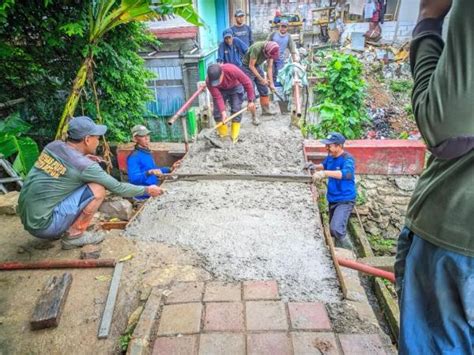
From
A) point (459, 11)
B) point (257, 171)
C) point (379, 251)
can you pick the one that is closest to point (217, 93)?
point (257, 171)

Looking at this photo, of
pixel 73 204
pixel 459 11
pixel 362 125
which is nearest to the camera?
pixel 459 11

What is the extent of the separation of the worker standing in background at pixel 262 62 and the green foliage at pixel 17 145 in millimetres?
4311

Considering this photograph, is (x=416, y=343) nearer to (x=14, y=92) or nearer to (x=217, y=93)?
(x=217, y=93)

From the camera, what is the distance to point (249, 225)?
347cm

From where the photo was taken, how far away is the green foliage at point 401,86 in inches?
441

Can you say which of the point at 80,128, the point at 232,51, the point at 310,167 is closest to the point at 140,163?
the point at 80,128

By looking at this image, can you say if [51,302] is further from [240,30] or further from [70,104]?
[240,30]

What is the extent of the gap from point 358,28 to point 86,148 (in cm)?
1862

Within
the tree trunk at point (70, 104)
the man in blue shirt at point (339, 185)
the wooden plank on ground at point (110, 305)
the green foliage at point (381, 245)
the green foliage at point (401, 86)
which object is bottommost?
the green foliage at point (381, 245)

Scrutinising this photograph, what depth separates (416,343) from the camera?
47.3 inches


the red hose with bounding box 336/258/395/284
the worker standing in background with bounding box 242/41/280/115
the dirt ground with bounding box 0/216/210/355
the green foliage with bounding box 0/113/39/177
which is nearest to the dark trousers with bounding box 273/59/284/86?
the worker standing in background with bounding box 242/41/280/115

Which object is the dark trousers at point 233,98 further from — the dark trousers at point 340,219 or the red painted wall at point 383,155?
the dark trousers at point 340,219

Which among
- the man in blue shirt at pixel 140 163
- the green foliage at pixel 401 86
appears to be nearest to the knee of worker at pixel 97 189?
the man in blue shirt at pixel 140 163

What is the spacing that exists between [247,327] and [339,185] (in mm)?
3178
